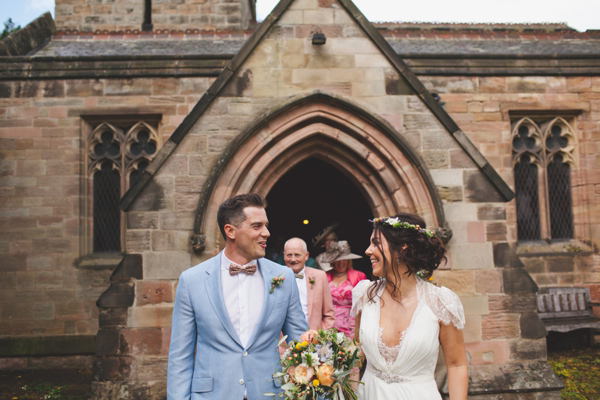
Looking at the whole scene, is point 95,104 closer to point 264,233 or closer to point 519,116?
point 264,233

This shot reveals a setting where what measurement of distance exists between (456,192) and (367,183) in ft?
3.52

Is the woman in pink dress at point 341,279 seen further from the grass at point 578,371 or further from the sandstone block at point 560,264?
the sandstone block at point 560,264

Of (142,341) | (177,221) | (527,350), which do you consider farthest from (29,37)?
(527,350)

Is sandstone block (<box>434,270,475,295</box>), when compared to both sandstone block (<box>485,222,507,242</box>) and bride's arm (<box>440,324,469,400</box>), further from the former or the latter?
bride's arm (<box>440,324,469,400</box>)

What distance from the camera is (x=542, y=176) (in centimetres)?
845

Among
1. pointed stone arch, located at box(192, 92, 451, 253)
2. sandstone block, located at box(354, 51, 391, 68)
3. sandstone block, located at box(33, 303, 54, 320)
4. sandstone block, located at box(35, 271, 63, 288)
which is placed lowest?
sandstone block, located at box(33, 303, 54, 320)

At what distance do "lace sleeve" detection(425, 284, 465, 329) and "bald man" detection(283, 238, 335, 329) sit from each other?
6.46ft

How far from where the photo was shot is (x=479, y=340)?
508 cm

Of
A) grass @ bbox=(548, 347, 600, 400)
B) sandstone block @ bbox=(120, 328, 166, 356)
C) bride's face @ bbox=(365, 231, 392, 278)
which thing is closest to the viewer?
bride's face @ bbox=(365, 231, 392, 278)

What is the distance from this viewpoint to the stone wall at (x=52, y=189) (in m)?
7.62

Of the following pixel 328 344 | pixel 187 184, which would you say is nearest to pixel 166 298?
pixel 187 184

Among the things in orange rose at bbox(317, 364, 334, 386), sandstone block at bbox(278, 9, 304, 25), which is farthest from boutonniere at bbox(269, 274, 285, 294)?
sandstone block at bbox(278, 9, 304, 25)

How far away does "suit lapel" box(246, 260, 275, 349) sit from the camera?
250 cm

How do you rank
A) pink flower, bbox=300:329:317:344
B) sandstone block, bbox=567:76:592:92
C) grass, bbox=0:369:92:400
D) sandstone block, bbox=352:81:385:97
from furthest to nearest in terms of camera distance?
sandstone block, bbox=567:76:592:92
grass, bbox=0:369:92:400
sandstone block, bbox=352:81:385:97
pink flower, bbox=300:329:317:344
